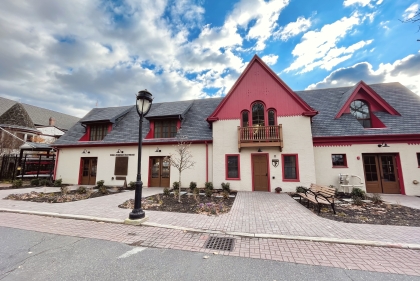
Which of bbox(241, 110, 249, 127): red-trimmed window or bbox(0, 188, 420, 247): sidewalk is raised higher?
bbox(241, 110, 249, 127): red-trimmed window

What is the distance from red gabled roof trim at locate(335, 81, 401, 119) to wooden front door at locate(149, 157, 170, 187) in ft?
41.4

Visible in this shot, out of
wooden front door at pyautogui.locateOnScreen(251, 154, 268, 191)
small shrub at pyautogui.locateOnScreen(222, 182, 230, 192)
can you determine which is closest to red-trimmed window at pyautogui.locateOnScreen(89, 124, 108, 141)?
small shrub at pyautogui.locateOnScreen(222, 182, 230, 192)

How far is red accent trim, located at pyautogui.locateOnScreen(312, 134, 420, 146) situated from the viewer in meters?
10.0

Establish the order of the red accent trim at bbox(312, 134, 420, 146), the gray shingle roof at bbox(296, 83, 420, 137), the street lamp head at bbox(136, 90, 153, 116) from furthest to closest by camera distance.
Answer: the gray shingle roof at bbox(296, 83, 420, 137) → the red accent trim at bbox(312, 134, 420, 146) → the street lamp head at bbox(136, 90, 153, 116)

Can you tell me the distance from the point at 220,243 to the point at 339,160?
1036 centimetres

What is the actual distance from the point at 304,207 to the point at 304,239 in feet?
11.2

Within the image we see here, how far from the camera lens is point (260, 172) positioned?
36.8 ft

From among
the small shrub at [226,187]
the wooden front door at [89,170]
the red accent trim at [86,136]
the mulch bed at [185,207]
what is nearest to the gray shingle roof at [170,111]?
the red accent trim at [86,136]

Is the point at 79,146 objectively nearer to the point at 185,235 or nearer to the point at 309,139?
the point at 185,235

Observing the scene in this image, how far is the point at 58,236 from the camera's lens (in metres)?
4.46

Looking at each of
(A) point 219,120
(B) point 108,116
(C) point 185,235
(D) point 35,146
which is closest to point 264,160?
(A) point 219,120

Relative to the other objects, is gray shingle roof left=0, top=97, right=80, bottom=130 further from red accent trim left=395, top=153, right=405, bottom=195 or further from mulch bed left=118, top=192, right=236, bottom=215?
red accent trim left=395, top=153, right=405, bottom=195

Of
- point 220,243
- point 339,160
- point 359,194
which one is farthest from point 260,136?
point 220,243

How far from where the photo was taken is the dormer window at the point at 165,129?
13773 mm
